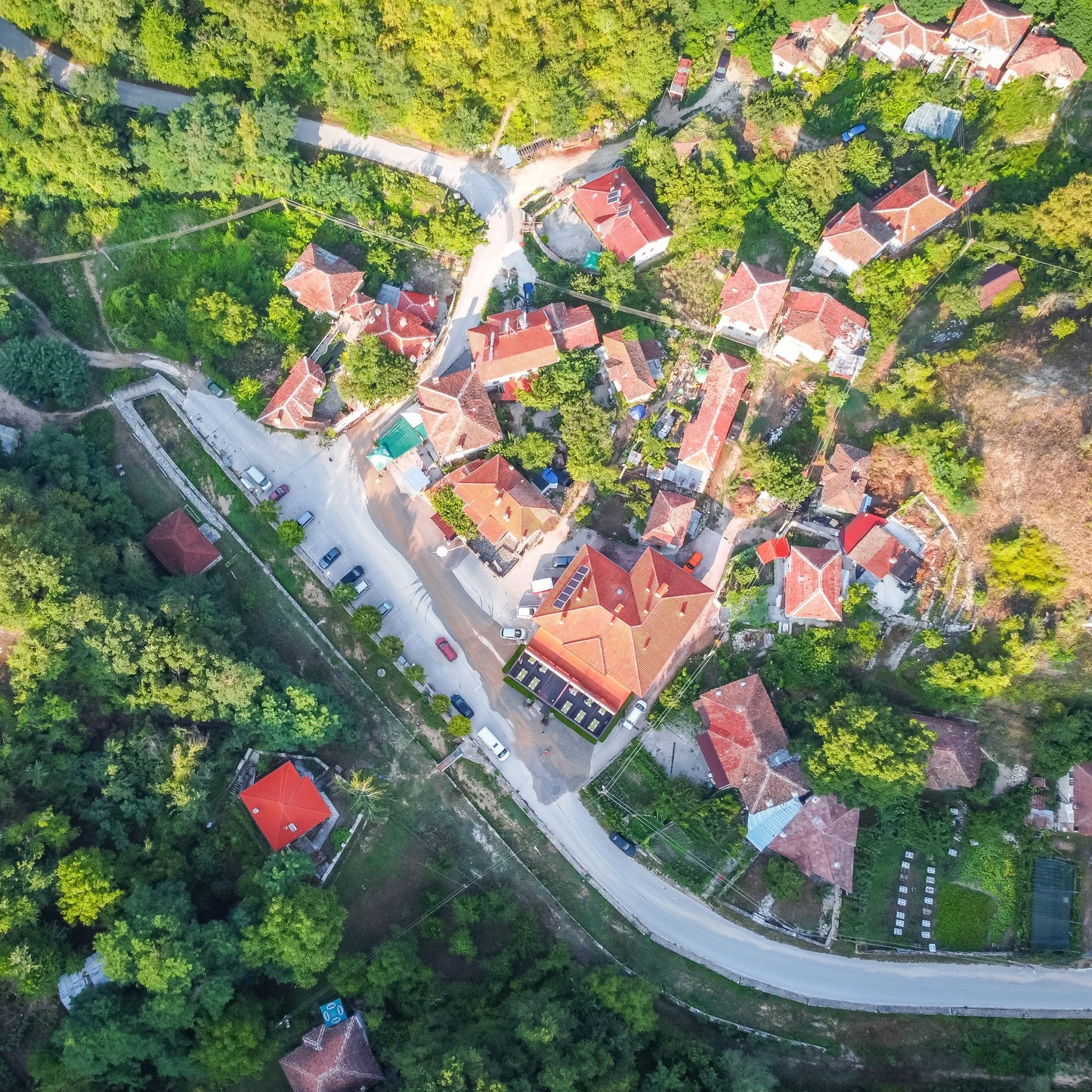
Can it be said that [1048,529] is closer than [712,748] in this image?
Yes

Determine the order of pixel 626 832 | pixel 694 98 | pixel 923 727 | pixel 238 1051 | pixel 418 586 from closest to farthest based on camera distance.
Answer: pixel 238 1051
pixel 923 727
pixel 626 832
pixel 418 586
pixel 694 98

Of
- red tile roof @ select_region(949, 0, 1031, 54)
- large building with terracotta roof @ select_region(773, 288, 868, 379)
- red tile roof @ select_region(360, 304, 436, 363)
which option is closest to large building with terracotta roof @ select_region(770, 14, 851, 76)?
red tile roof @ select_region(949, 0, 1031, 54)

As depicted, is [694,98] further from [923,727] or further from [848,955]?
[848,955]

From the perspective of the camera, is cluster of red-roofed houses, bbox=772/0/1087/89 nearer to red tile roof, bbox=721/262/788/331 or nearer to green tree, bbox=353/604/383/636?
red tile roof, bbox=721/262/788/331

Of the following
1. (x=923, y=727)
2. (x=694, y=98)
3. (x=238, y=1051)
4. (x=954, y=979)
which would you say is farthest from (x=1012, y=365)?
(x=238, y=1051)

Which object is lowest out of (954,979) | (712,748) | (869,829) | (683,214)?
(954,979)

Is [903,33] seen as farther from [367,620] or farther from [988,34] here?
[367,620]
